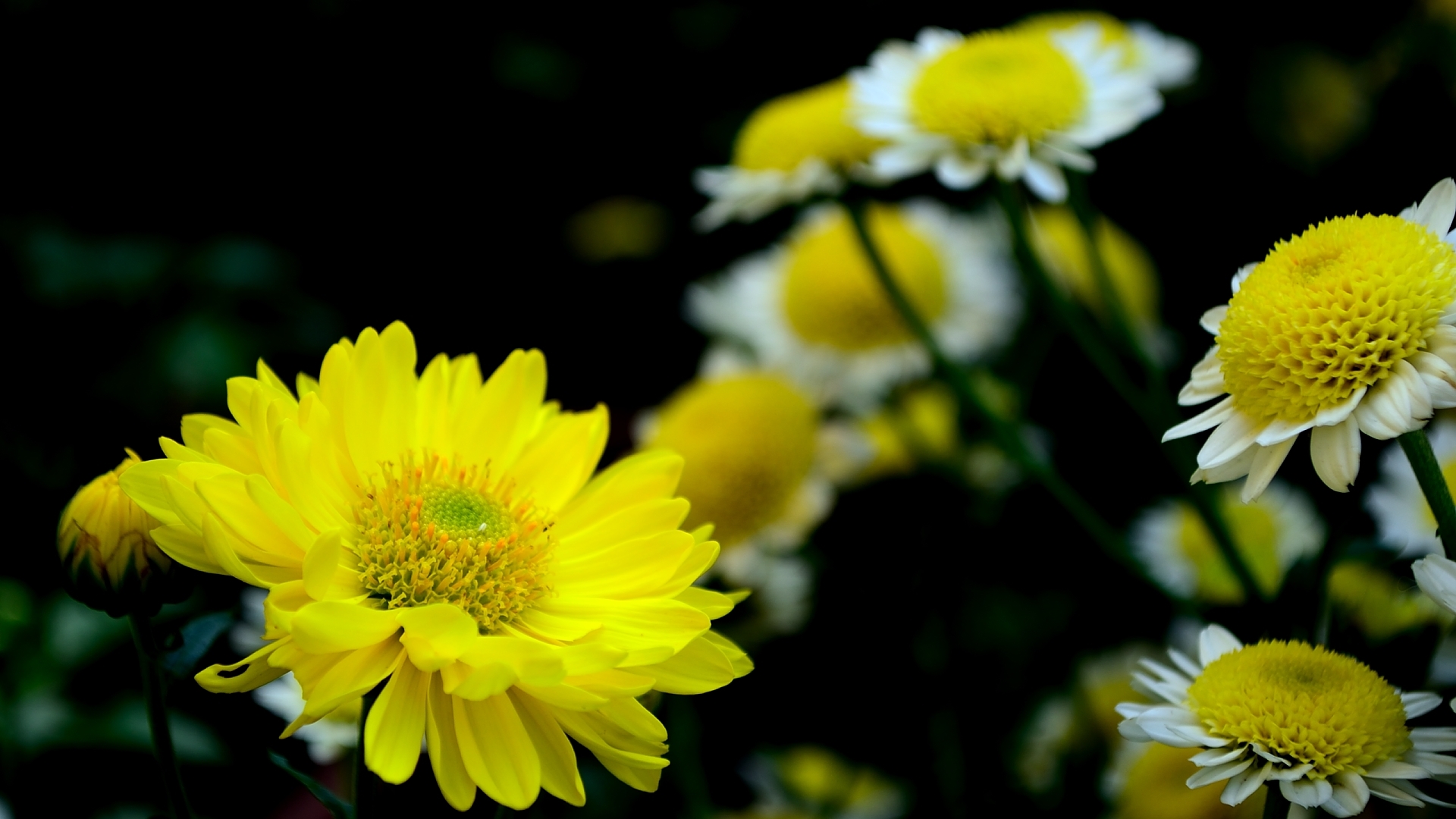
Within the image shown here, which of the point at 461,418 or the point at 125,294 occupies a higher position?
the point at 125,294

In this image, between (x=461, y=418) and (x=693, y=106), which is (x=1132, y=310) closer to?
(x=461, y=418)

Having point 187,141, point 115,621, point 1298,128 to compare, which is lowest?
point 1298,128

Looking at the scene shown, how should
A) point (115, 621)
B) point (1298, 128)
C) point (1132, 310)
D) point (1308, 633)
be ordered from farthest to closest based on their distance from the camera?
point (1298, 128), point (1132, 310), point (115, 621), point (1308, 633)

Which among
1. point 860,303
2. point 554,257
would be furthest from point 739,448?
point 554,257

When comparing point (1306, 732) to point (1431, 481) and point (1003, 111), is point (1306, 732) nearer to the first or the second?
point (1431, 481)

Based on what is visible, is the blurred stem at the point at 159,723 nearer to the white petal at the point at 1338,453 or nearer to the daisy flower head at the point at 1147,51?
the white petal at the point at 1338,453

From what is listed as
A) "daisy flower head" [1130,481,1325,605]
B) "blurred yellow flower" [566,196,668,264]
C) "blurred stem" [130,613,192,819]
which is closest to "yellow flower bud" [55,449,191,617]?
"blurred stem" [130,613,192,819]

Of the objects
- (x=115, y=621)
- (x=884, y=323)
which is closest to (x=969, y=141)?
(x=884, y=323)

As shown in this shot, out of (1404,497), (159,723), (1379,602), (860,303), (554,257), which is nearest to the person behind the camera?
(159,723)
